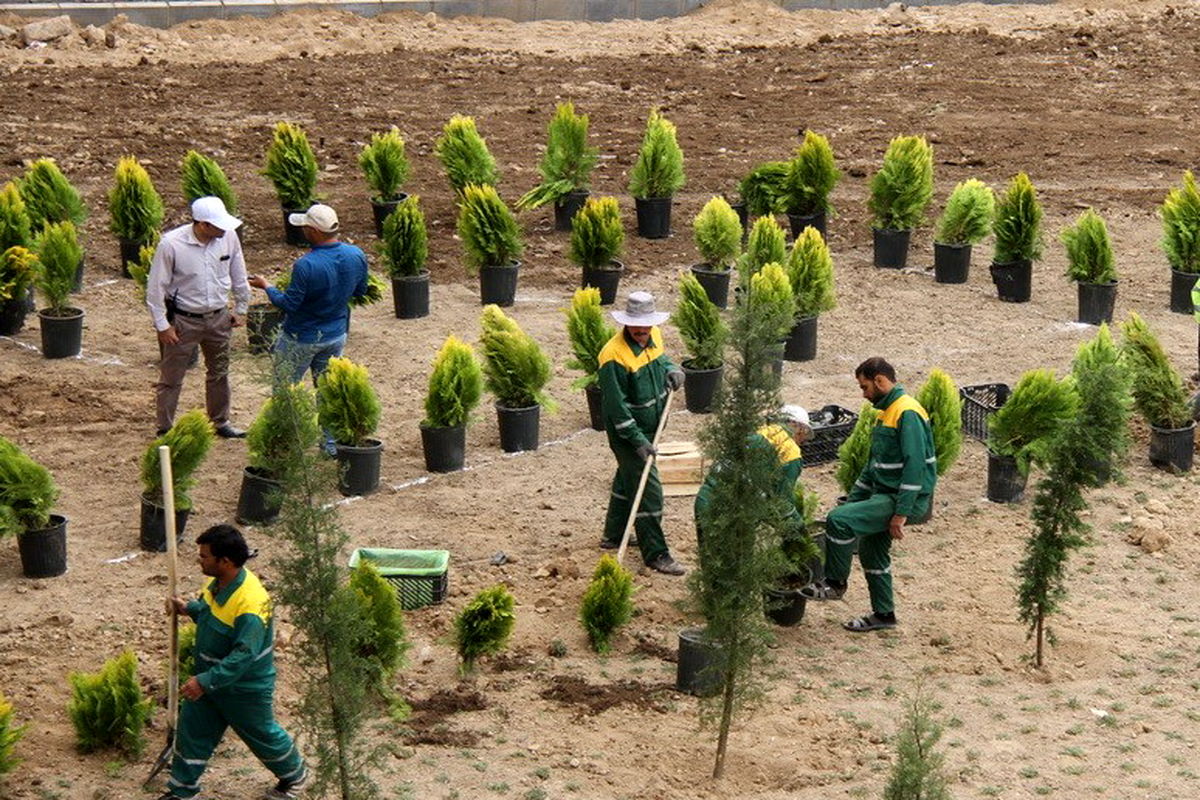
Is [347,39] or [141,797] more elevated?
[347,39]

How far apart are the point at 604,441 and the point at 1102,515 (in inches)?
134

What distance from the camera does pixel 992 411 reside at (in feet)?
47.2

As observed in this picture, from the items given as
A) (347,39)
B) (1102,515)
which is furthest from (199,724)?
(347,39)

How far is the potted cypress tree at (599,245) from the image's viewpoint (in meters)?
16.8

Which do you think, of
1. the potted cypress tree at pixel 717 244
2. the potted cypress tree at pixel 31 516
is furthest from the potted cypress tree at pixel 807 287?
the potted cypress tree at pixel 31 516

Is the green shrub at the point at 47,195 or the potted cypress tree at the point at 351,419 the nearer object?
the potted cypress tree at the point at 351,419

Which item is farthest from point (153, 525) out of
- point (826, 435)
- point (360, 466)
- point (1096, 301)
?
point (1096, 301)

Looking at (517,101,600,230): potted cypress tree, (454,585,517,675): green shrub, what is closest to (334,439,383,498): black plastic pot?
(454,585,517,675): green shrub

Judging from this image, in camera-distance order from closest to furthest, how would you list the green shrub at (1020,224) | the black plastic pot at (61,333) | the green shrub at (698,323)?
the green shrub at (698,323), the black plastic pot at (61,333), the green shrub at (1020,224)

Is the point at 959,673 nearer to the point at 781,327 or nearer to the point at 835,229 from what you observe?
the point at 781,327

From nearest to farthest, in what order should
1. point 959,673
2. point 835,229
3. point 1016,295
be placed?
point 959,673 → point 1016,295 → point 835,229

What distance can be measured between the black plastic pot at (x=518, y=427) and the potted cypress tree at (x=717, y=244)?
2.86 metres

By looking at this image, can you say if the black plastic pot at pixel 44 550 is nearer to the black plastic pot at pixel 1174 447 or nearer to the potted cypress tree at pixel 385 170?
the potted cypress tree at pixel 385 170

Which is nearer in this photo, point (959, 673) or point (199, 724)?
point (199, 724)
